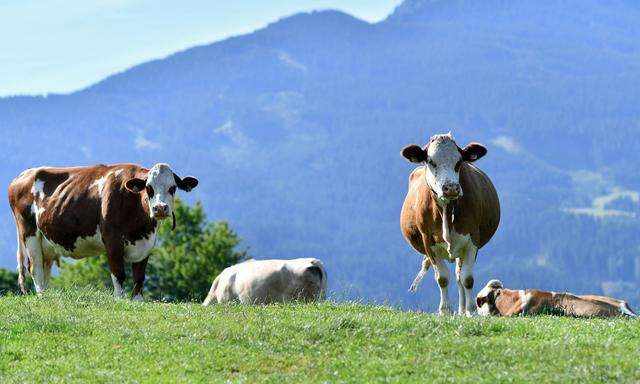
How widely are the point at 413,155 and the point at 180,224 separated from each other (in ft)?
254

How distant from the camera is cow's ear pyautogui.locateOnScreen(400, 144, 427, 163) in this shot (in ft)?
64.2

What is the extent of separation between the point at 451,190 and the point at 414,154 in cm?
132

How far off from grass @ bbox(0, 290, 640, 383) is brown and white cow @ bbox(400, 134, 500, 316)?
1936 mm

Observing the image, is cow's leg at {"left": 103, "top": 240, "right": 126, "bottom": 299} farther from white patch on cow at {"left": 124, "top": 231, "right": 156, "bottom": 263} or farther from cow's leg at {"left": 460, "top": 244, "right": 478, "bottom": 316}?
cow's leg at {"left": 460, "top": 244, "right": 478, "bottom": 316}

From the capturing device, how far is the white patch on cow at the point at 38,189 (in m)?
26.2

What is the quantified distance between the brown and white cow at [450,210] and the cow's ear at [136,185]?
20.2 feet

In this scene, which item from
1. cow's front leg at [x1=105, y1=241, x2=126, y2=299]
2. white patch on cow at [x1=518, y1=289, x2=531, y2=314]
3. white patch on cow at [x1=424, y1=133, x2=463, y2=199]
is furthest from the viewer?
cow's front leg at [x1=105, y1=241, x2=126, y2=299]

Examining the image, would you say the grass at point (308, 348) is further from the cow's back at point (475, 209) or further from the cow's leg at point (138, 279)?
the cow's leg at point (138, 279)

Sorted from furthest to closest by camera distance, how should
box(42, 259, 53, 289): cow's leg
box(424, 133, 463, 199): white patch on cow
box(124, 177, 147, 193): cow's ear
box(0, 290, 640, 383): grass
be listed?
box(42, 259, 53, 289): cow's leg
box(124, 177, 147, 193): cow's ear
box(424, 133, 463, 199): white patch on cow
box(0, 290, 640, 383): grass

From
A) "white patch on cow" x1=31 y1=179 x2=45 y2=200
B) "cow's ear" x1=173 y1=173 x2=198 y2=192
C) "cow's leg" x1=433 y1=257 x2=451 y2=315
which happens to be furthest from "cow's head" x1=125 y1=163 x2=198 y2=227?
"cow's leg" x1=433 y1=257 x2=451 y2=315

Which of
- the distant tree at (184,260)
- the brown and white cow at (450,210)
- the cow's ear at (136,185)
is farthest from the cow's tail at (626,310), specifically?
the distant tree at (184,260)

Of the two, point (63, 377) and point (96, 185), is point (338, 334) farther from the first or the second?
point (96, 185)

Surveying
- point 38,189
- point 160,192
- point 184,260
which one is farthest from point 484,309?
point 184,260

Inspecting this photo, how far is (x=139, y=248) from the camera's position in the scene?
24.1 m
